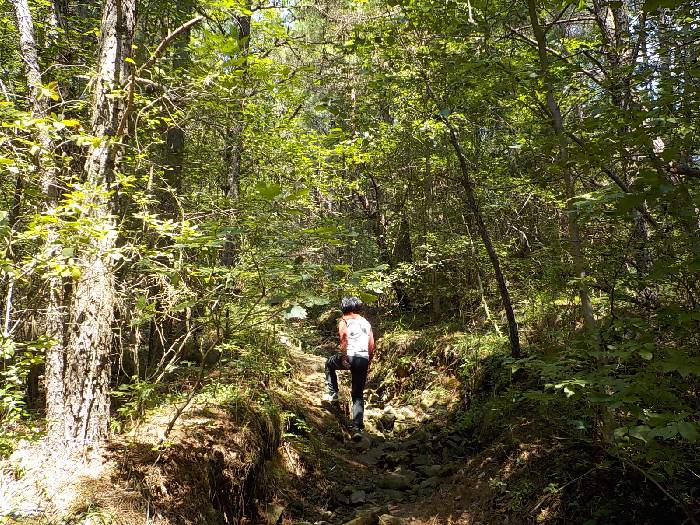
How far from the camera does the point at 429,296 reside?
41.1 ft

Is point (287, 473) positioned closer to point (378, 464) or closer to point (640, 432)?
point (378, 464)

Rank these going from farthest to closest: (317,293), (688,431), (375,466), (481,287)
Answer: (481,287)
(375,466)
(317,293)
(688,431)

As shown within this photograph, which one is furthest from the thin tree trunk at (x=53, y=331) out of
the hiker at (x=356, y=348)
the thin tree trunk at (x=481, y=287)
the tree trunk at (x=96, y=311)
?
the thin tree trunk at (x=481, y=287)

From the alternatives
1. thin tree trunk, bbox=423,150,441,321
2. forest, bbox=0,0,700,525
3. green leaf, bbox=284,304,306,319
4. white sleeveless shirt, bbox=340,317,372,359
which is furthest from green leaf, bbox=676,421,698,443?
thin tree trunk, bbox=423,150,441,321

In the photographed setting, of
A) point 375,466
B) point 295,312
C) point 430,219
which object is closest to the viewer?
point 295,312

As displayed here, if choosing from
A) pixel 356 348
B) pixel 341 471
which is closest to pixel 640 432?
pixel 341 471

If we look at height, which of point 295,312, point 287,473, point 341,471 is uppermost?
point 295,312

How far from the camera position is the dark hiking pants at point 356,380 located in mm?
7398

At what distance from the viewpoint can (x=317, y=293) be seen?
387 cm

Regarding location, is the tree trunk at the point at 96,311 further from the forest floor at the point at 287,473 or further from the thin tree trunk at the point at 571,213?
the thin tree trunk at the point at 571,213

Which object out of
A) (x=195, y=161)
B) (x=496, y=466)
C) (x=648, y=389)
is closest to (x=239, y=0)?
(x=195, y=161)

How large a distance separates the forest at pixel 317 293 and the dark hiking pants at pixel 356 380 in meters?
0.47

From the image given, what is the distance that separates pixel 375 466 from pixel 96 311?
16.0 feet

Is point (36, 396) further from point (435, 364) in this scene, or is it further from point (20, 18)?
point (435, 364)
